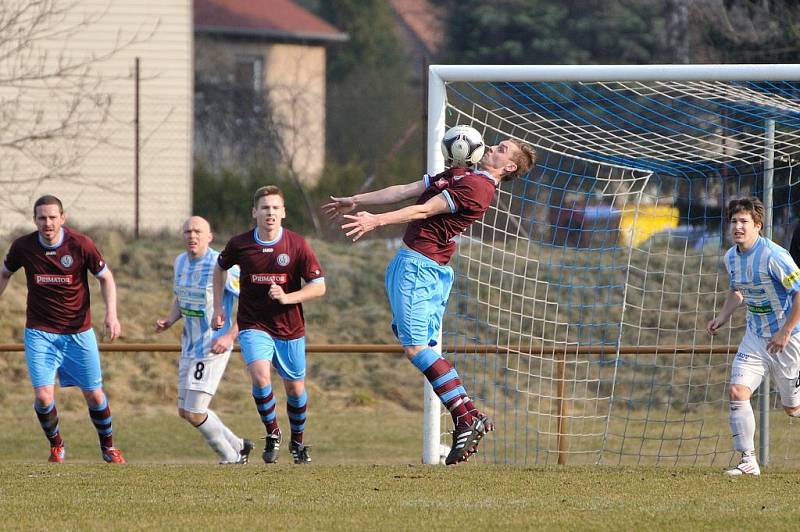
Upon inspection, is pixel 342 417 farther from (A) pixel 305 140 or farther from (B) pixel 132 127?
(A) pixel 305 140

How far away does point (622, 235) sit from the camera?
65.2 ft

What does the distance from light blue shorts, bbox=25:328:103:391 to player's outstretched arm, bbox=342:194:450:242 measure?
10.1 ft

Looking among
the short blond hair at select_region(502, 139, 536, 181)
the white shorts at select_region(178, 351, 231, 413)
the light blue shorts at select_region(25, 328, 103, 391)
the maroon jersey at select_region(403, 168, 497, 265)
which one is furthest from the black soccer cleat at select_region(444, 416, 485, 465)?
the light blue shorts at select_region(25, 328, 103, 391)

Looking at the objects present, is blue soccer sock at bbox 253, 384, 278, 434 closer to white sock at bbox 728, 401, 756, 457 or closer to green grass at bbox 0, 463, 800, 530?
green grass at bbox 0, 463, 800, 530

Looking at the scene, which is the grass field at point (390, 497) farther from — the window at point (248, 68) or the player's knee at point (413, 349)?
the window at point (248, 68)

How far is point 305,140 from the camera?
2378cm

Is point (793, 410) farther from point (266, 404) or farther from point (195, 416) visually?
point (195, 416)

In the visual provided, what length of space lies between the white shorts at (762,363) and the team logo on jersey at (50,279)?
4.67 meters

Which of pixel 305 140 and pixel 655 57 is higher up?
pixel 655 57

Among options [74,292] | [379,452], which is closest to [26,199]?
[379,452]

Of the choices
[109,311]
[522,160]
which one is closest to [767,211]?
[522,160]

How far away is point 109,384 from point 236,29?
76.8 ft

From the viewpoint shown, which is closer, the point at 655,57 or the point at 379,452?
the point at 379,452

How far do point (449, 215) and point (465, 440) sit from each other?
4.30 feet
